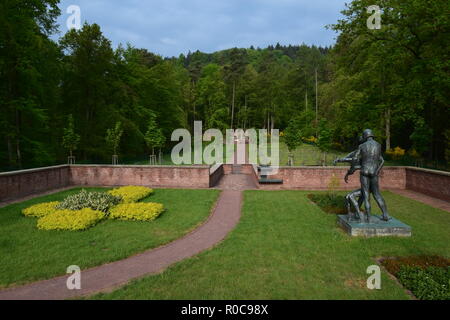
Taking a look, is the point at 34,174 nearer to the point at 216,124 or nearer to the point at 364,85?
the point at 364,85

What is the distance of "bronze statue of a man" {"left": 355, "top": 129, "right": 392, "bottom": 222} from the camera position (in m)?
8.41

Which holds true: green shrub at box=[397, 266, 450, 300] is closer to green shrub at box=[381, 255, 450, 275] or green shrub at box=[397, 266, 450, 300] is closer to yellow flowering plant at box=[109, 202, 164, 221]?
green shrub at box=[381, 255, 450, 275]

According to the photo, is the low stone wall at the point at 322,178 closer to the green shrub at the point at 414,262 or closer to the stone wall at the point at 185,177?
the stone wall at the point at 185,177

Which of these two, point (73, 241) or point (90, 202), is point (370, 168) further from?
point (90, 202)

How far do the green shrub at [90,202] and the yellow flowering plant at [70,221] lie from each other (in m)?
1.04

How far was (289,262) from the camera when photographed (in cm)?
630

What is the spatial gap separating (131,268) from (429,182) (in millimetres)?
16393

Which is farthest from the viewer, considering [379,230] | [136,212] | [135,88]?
[135,88]

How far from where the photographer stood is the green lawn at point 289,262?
501 centimetres

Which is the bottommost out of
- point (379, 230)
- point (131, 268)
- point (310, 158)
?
point (131, 268)

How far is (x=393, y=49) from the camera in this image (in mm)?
18484

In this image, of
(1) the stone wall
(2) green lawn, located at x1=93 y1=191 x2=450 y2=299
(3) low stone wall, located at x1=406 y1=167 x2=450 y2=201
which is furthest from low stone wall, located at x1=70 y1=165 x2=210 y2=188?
(3) low stone wall, located at x1=406 y1=167 x2=450 y2=201

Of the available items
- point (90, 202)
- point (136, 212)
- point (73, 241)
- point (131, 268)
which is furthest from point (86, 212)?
point (131, 268)

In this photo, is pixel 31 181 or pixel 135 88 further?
pixel 135 88
